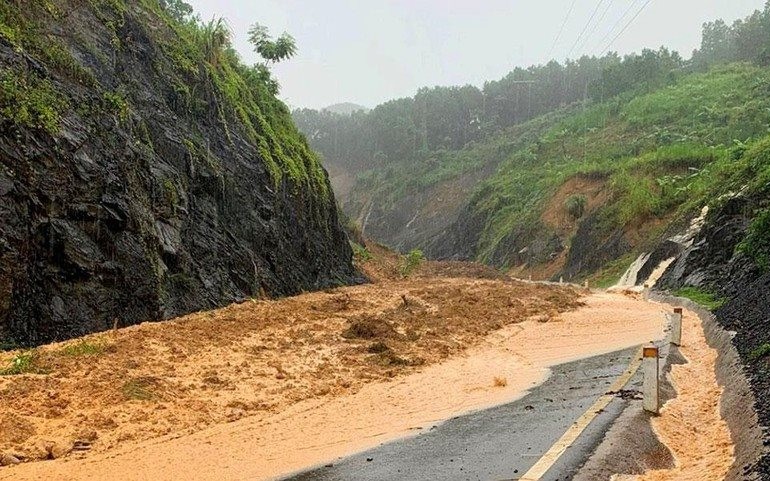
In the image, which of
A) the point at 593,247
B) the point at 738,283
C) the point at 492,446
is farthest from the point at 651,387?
the point at 593,247

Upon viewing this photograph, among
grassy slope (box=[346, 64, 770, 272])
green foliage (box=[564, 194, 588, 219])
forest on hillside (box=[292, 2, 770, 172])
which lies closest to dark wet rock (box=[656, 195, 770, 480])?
grassy slope (box=[346, 64, 770, 272])

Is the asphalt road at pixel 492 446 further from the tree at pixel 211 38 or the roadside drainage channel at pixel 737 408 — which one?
the tree at pixel 211 38

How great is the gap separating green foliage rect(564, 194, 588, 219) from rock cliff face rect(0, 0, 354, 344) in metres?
29.7

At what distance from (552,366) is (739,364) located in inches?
116

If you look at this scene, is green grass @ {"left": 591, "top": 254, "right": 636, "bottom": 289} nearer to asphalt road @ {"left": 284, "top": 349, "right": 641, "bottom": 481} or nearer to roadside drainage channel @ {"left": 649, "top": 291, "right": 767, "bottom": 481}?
roadside drainage channel @ {"left": 649, "top": 291, "right": 767, "bottom": 481}

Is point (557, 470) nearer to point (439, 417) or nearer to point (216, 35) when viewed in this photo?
point (439, 417)

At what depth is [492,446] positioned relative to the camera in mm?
6133

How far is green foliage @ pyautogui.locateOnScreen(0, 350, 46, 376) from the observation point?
7.63 meters

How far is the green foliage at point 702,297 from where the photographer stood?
15.3 m

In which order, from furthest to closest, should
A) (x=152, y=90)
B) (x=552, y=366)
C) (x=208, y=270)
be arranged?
(x=152, y=90) < (x=208, y=270) < (x=552, y=366)

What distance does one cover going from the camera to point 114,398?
725 centimetres

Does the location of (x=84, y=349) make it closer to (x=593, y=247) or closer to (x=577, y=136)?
(x=593, y=247)

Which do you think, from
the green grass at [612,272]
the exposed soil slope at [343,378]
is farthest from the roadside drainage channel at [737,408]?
the green grass at [612,272]

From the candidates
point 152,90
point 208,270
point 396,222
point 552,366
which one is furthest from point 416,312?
point 396,222
